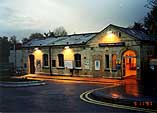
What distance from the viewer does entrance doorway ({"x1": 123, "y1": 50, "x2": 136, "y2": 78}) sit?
103 ft

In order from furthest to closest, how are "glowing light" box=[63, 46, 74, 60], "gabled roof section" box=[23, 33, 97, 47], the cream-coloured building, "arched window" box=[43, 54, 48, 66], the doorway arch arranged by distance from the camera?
"arched window" box=[43, 54, 48, 66] → "gabled roof section" box=[23, 33, 97, 47] → "glowing light" box=[63, 46, 74, 60] → the doorway arch → the cream-coloured building

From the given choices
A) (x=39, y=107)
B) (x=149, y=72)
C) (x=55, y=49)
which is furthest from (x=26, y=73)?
(x=39, y=107)

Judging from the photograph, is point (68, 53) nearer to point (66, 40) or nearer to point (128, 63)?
point (66, 40)

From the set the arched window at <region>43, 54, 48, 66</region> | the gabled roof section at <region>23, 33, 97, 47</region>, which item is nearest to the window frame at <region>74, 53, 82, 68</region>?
the gabled roof section at <region>23, 33, 97, 47</region>

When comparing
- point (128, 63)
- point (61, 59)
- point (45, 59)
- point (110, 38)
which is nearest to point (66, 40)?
point (61, 59)

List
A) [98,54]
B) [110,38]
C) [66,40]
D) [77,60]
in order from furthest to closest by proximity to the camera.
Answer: [66,40]
[77,60]
[98,54]
[110,38]

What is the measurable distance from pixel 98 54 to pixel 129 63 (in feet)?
12.3

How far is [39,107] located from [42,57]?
24617 millimetres

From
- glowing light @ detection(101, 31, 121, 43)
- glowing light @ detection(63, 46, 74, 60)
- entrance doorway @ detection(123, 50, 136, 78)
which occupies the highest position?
glowing light @ detection(101, 31, 121, 43)

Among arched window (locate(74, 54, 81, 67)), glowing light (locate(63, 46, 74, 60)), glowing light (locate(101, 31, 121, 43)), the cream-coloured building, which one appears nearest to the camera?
the cream-coloured building

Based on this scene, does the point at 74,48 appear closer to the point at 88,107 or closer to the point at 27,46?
the point at 27,46

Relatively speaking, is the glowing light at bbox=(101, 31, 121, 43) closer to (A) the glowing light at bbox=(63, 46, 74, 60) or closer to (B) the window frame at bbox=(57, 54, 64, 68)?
(A) the glowing light at bbox=(63, 46, 74, 60)

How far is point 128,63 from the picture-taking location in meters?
33.4

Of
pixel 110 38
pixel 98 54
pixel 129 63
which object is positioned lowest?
pixel 129 63
